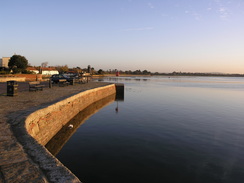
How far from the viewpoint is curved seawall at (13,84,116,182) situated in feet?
11.4

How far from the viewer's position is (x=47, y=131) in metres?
8.96

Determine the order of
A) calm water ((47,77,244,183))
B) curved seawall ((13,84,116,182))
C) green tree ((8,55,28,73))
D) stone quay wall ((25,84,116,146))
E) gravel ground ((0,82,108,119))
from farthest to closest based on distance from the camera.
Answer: green tree ((8,55,28,73)), gravel ground ((0,82,108,119)), stone quay wall ((25,84,116,146)), calm water ((47,77,244,183)), curved seawall ((13,84,116,182))

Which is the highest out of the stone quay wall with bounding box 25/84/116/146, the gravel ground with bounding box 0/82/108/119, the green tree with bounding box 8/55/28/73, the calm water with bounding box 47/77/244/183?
the green tree with bounding box 8/55/28/73

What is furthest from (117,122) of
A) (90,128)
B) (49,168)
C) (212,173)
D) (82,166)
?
(49,168)

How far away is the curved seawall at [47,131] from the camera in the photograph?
3461 millimetres

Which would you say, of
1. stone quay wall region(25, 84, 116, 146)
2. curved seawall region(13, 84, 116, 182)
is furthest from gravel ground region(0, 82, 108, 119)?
curved seawall region(13, 84, 116, 182)

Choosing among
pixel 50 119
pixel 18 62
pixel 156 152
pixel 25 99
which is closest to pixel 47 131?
pixel 50 119

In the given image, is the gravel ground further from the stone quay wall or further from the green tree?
the green tree

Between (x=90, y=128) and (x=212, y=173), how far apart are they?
24.8 ft

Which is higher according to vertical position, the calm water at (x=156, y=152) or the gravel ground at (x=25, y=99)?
the gravel ground at (x=25, y=99)

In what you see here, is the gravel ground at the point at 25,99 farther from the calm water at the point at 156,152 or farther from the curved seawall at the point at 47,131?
the calm water at the point at 156,152

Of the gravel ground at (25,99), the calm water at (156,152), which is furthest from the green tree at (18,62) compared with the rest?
the calm water at (156,152)

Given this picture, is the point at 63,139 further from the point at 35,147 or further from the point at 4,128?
the point at 35,147

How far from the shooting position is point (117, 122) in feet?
46.1
